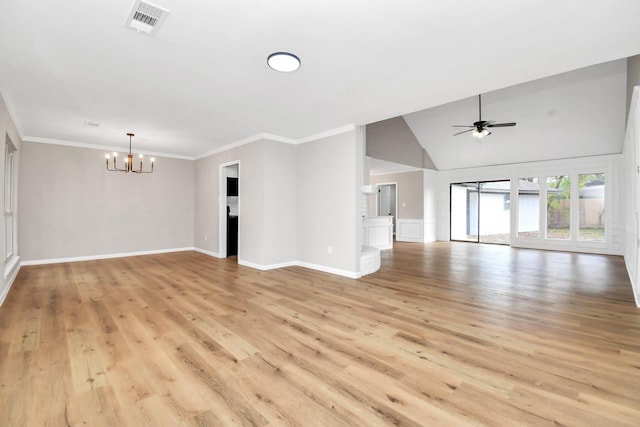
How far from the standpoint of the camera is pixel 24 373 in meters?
1.98

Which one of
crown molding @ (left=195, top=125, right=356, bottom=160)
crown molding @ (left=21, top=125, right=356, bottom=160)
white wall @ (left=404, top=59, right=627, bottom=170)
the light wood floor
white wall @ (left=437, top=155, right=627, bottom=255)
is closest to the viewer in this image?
the light wood floor

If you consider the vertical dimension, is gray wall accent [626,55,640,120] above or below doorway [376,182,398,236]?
above

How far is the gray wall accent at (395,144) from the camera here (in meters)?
8.54

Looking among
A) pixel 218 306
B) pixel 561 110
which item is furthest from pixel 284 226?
pixel 561 110

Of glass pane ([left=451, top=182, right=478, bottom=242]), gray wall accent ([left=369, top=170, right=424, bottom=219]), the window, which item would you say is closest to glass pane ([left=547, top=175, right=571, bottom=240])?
glass pane ([left=451, top=182, right=478, bottom=242])

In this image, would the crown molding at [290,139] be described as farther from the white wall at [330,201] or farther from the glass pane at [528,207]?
the glass pane at [528,207]

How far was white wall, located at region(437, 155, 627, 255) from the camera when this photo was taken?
7.28m

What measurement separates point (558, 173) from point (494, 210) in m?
2.63

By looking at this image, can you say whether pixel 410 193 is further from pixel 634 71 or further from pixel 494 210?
pixel 634 71

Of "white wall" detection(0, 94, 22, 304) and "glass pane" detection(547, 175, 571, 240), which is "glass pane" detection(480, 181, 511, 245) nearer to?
"glass pane" detection(547, 175, 571, 240)

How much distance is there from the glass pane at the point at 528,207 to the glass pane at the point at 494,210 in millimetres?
1235

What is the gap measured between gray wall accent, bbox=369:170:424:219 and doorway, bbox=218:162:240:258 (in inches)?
237

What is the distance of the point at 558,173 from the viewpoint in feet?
26.9

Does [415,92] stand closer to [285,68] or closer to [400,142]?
[285,68]
